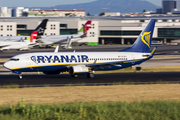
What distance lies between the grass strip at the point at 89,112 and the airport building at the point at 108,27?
147627 millimetres

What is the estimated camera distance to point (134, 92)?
29.1 meters

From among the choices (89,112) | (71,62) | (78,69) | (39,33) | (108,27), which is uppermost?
(108,27)

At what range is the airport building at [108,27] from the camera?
170m

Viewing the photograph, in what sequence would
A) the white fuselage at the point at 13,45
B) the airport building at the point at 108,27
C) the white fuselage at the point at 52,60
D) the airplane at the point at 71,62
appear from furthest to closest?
the airport building at the point at 108,27, the white fuselage at the point at 13,45, the airplane at the point at 71,62, the white fuselage at the point at 52,60

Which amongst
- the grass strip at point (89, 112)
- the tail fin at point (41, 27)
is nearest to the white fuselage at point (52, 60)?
the grass strip at point (89, 112)

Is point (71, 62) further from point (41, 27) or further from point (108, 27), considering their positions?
point (108, 27)

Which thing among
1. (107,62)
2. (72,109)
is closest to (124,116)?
(72,109)

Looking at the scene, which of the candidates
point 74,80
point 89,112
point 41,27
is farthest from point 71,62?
point 41,27

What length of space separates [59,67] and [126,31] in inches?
5631

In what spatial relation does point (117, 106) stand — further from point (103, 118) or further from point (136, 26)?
point (136, 26)

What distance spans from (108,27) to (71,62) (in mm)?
144853

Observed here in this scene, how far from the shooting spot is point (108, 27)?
185m

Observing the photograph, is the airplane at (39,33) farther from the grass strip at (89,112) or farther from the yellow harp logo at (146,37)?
the grass strip at (89,112)

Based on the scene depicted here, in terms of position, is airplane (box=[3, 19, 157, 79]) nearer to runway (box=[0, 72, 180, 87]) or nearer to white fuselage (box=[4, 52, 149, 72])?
white fuselage (box=[4, 52, 149, 72])
